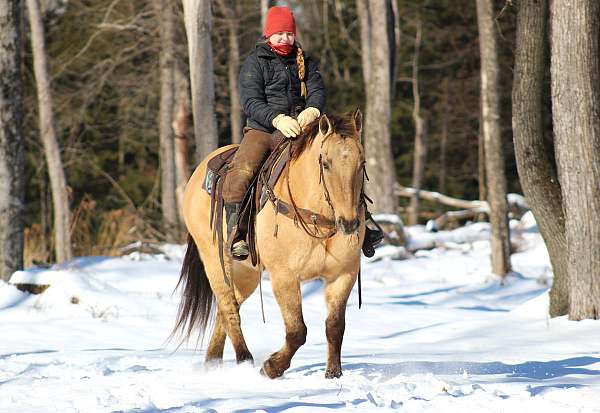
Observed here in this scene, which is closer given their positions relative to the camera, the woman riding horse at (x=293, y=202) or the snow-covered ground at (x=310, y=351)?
the snow-covered ground at (x=310, y=351)

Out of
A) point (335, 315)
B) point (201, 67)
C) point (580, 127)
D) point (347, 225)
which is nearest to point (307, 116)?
point (347, 225)

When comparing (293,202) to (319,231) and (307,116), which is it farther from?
(307,116)

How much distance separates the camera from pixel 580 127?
10102mm

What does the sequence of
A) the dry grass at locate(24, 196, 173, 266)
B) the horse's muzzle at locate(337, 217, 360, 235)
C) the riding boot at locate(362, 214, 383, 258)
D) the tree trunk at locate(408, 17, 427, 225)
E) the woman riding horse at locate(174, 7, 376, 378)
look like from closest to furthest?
the horse's muzzle at locate(337, 217, 360, 235)
the woman riding horse at locate(174, 7, 376, 378)
the riding boot at locate(362, 214, 383, 258)
the dry grass at locate(24, 196, 173, 266)
the tree trunk at locate(408, 17, 427, 225)

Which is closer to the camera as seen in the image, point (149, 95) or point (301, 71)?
→ point (301, 71)

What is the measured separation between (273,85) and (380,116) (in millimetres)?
14510

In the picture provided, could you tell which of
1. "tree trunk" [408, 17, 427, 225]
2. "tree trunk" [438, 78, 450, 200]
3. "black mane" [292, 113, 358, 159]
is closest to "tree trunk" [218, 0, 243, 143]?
"tree trunk" [408, 17, 427, 225]

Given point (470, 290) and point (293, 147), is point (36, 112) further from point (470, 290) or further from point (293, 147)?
point (293, 147)

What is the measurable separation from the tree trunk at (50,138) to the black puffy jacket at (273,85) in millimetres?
11655

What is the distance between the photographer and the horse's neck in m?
7.34

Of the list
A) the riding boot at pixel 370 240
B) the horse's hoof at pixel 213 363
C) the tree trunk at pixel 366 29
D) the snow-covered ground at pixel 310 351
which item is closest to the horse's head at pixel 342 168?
the riding boot at pixel 370 240

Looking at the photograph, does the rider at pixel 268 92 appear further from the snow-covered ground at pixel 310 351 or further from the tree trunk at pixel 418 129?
the tree trunk at pixel 418 129

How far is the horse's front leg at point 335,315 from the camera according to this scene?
7.54m

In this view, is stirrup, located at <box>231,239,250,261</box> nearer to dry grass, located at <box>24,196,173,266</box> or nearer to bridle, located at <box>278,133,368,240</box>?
bridle, located at <box>278,133,368,240</box>
